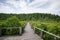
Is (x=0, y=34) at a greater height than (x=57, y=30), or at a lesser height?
lesser

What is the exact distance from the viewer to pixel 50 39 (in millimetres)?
10203

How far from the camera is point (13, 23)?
15125 mm

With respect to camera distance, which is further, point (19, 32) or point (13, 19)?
point (13, 19)

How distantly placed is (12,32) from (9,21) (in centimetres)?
186

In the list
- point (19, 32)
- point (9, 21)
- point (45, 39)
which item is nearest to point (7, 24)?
point (9, 21)

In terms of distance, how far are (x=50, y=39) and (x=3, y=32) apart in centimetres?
529

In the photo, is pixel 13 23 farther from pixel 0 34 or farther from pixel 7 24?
pixel 0 34

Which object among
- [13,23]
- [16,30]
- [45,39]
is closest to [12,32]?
[16,30]

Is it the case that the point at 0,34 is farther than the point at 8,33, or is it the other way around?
the point at 8,33

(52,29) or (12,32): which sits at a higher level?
(52,29)

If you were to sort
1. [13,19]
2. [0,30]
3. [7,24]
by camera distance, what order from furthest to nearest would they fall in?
[13,19] → [7,24] → [0,30]

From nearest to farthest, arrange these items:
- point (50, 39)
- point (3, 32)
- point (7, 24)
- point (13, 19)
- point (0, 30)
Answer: point (50, 39)
point (0, 30)
point (3, 32)
point (7, 24)
point (13, 19)

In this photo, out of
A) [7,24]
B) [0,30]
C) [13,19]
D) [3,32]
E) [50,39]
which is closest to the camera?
[50,39]

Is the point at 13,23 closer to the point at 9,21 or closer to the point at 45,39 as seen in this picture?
the point at 9,21
